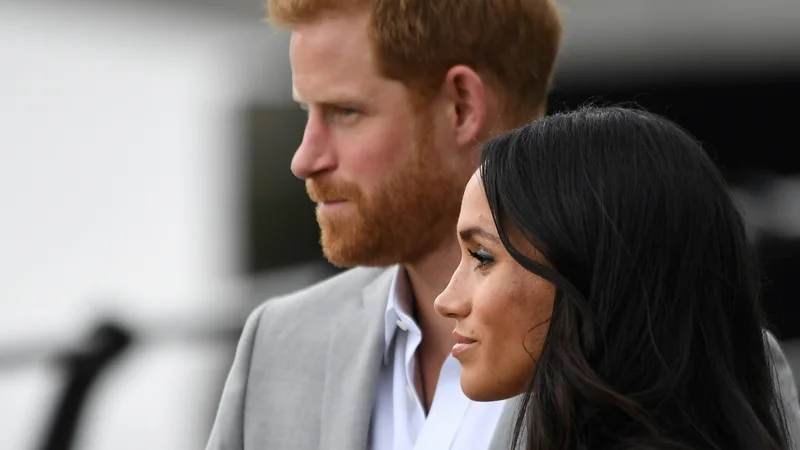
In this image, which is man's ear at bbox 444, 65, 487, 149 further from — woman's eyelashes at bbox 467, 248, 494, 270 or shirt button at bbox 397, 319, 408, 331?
woman's eyelashes at bbox 467, 248, 494, 270

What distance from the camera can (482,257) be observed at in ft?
6.83

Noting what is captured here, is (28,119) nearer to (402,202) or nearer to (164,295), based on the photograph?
(164,295)

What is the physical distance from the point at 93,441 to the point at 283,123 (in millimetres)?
1683

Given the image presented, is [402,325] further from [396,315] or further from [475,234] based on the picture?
[475,234]

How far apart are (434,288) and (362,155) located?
30 centimetres

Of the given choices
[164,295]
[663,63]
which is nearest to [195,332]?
[164,295]

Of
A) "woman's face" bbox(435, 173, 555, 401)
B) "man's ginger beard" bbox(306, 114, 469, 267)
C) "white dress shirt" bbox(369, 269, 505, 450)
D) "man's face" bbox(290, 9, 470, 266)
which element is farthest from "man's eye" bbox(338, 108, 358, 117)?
"woman's face" bbox(435, 173, 555, 401)

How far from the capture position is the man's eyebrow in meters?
2.05

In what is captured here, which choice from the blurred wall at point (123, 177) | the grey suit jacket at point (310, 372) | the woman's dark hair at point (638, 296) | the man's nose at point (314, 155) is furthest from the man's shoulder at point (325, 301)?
the blurred wall at point (123, 177)

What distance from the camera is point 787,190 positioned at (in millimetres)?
6133

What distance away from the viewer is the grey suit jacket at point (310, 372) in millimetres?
2734

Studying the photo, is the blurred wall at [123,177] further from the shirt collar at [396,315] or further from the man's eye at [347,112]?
the man's eye at [347,112]

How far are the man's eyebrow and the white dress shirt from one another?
0.60 meters

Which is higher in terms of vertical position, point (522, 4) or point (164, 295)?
point (522, 4)
